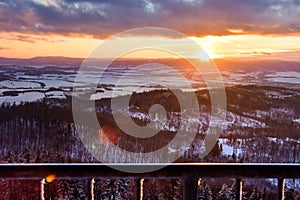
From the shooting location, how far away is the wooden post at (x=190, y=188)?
1.64 m

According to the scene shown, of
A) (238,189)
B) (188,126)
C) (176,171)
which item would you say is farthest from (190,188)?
(188,126)

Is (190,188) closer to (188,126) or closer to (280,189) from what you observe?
(280,189)

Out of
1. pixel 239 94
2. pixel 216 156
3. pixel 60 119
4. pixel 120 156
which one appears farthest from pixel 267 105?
pixel 60 119

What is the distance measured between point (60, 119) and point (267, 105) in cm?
4595

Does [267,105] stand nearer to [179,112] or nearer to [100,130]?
[179,112]

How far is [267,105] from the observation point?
80438mm

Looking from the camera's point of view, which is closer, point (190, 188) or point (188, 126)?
point (190, 188)

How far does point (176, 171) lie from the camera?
163 cm

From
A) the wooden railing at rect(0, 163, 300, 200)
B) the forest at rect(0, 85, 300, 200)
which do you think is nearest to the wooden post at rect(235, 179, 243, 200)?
the wooden railing at rect(0, 163, 300, 200)

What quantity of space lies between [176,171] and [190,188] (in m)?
0.11

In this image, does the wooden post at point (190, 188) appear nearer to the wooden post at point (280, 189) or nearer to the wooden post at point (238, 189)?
the wooden post at point (238, 189)

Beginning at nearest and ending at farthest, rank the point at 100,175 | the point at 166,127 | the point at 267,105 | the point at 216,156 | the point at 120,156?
1. the point at 100,175
2. the point at 216,156
3. the point at 120,156
4. the point at 166,127
5. the point at 267,105

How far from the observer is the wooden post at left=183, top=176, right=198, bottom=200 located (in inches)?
64.6

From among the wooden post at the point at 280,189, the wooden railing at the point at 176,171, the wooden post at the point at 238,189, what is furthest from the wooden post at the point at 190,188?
the wooden post at the point at 280,189
